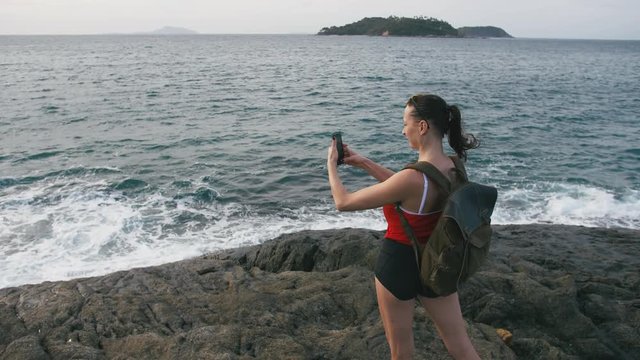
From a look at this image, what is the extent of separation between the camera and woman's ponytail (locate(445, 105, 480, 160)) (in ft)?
9.82

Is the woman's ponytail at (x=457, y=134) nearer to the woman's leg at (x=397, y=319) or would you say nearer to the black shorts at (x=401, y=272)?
the black shorts at (x=401, y=272)

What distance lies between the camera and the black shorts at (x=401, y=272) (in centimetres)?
307

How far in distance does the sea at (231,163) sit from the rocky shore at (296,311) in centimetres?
309

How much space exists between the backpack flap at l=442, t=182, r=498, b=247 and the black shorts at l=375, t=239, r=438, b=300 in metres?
0.42

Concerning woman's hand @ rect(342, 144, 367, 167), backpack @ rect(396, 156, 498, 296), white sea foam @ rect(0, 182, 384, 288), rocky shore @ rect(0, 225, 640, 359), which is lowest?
white sea foam @ rect(0, 182, 384, 288)

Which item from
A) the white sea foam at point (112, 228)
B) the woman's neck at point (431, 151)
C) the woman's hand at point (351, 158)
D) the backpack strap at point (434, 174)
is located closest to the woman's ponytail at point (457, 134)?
the woman's neck at point (431, 151)

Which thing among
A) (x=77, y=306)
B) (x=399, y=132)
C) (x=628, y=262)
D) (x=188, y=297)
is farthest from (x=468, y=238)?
(x=399, y=132)

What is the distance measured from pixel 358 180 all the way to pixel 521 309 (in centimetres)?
921

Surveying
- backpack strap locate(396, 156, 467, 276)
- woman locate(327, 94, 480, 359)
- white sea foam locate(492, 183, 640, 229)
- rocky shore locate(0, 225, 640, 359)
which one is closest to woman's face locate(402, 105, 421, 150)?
woman locate(327, 94, 480, 359)

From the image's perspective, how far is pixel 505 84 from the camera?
39.8 metres

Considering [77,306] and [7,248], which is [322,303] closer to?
[77,306]

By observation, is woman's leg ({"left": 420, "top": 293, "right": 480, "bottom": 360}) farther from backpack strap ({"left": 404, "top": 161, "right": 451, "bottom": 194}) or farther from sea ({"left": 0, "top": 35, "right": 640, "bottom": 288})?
sea ({"left": 0, "top": 35, "right": 640, "bottom": 288})

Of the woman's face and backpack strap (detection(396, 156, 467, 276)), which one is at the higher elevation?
the woman's face

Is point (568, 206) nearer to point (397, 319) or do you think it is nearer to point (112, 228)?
point (397, 319)
